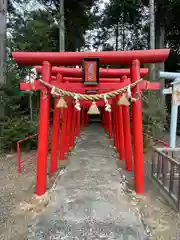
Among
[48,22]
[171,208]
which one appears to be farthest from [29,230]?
[48,22]

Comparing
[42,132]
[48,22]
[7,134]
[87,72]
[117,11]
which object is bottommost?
[7,134]

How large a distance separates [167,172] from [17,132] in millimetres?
5084

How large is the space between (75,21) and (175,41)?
24.5 feet

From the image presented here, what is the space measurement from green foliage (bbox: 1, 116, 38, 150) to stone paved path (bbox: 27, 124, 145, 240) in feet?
9.85

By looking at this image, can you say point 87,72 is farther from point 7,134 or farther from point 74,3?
point 74,3

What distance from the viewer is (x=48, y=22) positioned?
11359mm

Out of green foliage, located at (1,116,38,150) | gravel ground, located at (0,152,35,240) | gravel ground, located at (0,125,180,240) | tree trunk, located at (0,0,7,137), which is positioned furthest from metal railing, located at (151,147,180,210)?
tree trunk, located at (0,0,7,137)

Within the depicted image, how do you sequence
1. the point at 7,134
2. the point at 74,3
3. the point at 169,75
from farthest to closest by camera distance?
the point at 74,3 < the point at 7,134 < the point at 169,75

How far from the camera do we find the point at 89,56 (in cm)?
387

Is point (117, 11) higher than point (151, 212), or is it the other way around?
point (117, 11)

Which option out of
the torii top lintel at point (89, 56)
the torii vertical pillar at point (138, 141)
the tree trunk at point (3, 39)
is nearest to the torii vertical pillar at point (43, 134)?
the torii top lintel at point (89, 56)

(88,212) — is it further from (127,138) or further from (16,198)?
(127,138)

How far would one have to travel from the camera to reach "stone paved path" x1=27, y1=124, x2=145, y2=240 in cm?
270

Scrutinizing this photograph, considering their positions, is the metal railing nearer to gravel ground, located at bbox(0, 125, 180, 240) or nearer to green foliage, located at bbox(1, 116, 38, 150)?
gravel ground, located at bbox(0, 125, 180, 240)
